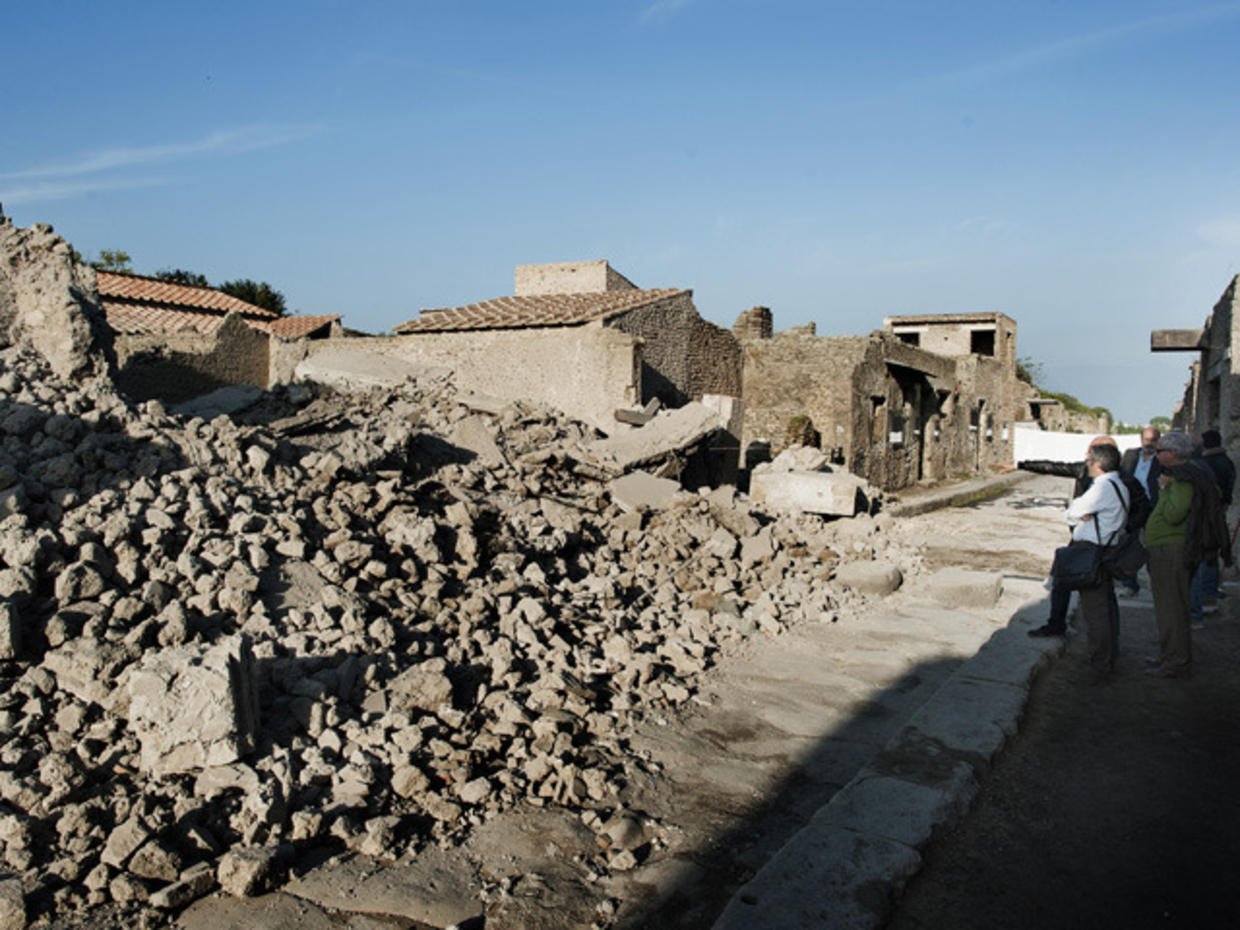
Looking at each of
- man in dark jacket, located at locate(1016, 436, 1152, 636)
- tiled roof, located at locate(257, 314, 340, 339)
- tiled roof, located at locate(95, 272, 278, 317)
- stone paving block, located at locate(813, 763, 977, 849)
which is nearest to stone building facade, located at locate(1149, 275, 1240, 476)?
man in dark jacket, located at locate(1016, 436, 1152, 636)

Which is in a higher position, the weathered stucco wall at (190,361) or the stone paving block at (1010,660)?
the weathered stucco wall at (190,361)

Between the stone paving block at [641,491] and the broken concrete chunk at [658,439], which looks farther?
the broken concrete chunk at [658,439]

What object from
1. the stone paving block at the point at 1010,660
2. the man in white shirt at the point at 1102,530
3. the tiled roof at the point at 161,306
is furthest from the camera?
→ the tiled roof at the point at 161,306

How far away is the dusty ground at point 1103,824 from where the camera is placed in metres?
3.03

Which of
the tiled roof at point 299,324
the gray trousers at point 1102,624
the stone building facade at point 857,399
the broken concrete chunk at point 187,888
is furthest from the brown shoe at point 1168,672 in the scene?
the tiled roof at point 299,324

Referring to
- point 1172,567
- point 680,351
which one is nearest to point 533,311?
point 680,351

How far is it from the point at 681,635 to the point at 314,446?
142 inches

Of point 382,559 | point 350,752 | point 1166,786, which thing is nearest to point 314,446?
point 382,559

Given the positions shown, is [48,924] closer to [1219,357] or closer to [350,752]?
[350,752]

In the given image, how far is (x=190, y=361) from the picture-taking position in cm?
1114

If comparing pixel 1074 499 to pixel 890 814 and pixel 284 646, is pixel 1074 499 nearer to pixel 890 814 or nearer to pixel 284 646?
pixel 890 814

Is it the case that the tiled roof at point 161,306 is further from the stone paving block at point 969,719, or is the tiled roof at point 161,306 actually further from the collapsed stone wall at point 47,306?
the stone paving block at point 969,719

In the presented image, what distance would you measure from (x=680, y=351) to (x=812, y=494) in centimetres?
406

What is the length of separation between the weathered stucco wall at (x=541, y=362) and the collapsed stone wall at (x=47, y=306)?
17.3 ft
